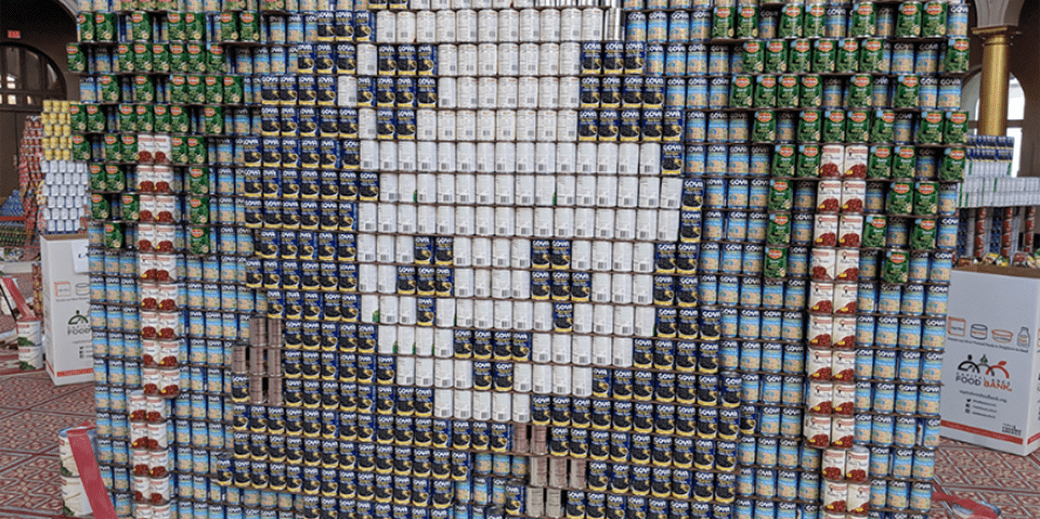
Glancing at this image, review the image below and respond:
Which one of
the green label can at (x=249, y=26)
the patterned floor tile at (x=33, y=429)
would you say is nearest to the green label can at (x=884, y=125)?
the green label can at (x=249, y=26)

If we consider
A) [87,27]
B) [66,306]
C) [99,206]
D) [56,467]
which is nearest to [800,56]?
[87,27]

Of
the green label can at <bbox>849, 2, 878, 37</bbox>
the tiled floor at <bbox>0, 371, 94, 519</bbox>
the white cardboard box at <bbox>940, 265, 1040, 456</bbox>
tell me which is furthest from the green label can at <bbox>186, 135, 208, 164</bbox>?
the white cardboard box at <bbox>940, 265, 1040, 456</bbox>

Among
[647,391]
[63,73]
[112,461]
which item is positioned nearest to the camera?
[647,391]

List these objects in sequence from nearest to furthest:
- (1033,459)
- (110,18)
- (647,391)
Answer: (647,391)
(110,18)
(1033,459)

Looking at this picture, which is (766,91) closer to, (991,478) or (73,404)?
(991,478)

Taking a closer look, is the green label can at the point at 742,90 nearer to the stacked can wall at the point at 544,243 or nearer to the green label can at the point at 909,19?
the stacked can wall at the point at 544,243

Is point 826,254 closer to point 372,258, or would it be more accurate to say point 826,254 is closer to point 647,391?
point 647,391

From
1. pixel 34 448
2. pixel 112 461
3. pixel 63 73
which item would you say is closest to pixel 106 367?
pixel 112 461
